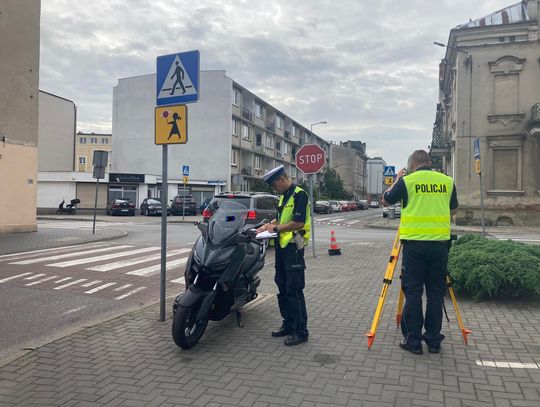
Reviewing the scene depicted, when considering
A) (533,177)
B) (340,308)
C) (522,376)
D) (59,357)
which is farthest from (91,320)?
(533,177)

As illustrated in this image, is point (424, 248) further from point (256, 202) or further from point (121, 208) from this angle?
point (121, 208)

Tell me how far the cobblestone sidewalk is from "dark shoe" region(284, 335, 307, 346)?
0.22 feet

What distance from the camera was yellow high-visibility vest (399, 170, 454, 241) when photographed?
4523 mm

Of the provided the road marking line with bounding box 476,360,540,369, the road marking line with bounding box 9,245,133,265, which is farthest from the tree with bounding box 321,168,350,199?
the road marking line with bounding box 476,360,540,369

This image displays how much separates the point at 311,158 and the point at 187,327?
25.8ft

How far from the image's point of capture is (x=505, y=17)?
26.9m

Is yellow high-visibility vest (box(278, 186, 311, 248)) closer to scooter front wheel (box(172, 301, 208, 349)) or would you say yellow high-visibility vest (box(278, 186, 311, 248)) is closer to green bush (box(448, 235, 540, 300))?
scooter front wheel (box(172, 301, 208, 349))

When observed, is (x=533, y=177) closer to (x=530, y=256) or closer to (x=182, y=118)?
(x=530, y=256)

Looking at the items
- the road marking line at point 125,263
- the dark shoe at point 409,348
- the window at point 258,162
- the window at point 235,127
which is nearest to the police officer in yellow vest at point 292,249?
the dark shoe at point 409,348

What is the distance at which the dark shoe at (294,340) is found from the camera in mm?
4785

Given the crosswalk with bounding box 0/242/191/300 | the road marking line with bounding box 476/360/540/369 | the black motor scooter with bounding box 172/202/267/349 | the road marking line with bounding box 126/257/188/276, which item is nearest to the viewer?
the road marking line with bounding box 476/360/540/369

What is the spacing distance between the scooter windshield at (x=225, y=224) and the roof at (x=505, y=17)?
26251mm

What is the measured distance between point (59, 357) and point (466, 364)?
12.2 ft

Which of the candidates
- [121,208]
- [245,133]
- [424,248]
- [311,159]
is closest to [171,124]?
[424,248]
